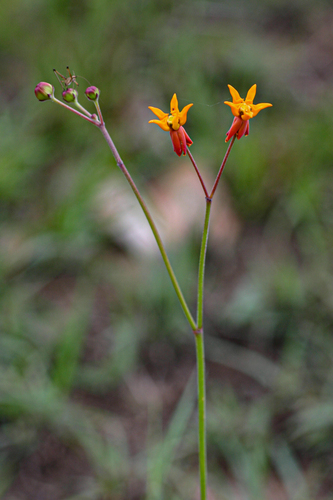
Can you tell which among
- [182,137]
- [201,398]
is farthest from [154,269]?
[182,137]

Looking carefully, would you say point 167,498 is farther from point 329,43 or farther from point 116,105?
point 329,43

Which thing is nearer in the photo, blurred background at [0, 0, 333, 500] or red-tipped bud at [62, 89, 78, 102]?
red-tipped bud at [62, 89, 78, 102]

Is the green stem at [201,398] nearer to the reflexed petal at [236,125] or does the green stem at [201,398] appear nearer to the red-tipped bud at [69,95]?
the reflexed petal at [236,125]

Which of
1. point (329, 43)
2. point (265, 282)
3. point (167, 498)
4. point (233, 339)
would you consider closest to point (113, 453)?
point (167, 498)

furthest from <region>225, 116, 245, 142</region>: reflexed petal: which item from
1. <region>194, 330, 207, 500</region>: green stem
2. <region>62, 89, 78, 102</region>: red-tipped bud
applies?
<region>194, 330, 207, 500</region>: green stem

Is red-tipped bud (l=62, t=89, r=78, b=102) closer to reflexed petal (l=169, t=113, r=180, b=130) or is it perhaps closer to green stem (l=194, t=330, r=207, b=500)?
reflexed petal (l=169, t=113, r=180, b=130)

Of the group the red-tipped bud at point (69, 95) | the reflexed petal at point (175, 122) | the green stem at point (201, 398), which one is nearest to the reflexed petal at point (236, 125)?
the reflexed petal at point (175, 122)

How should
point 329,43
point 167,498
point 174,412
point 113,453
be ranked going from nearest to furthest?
point 167,498
point 113,453
point 174,412
point 329,43

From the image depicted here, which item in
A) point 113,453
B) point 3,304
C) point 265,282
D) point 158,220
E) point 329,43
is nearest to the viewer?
point 113,453
